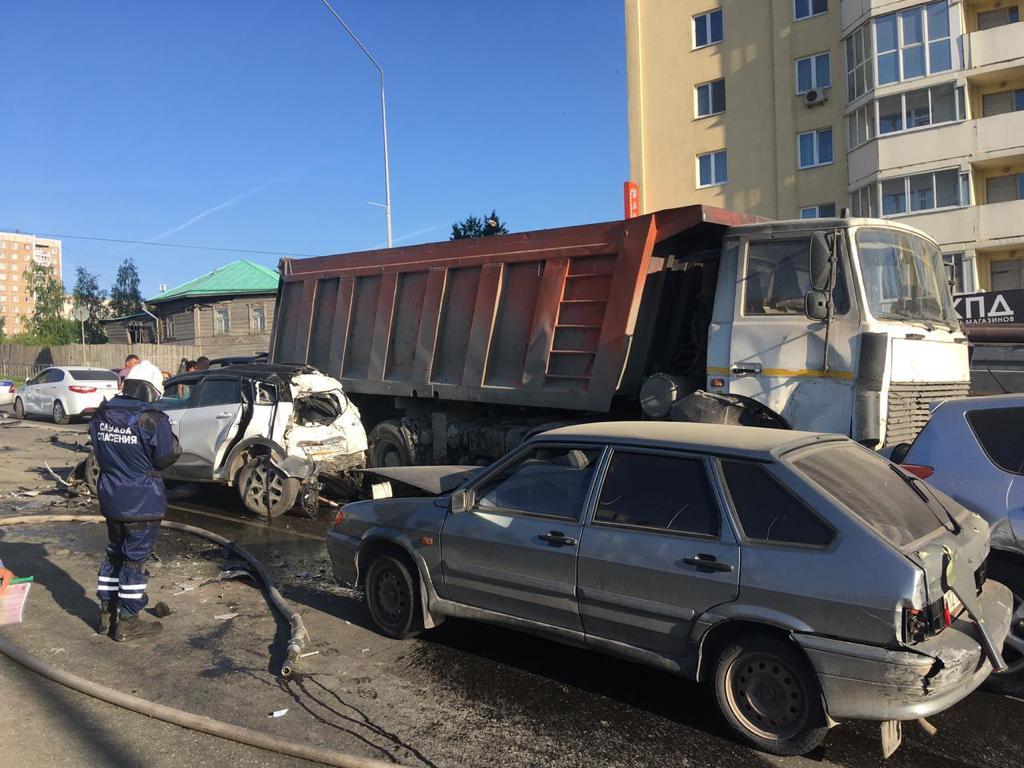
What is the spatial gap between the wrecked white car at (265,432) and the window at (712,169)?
904 inches

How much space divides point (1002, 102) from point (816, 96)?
562 centimetres

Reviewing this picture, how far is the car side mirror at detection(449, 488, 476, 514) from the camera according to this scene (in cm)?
474

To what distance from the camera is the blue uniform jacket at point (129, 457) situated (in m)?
4.99

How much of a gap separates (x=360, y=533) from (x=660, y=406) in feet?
10.7

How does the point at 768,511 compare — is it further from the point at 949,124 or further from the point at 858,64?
the point at 858,64

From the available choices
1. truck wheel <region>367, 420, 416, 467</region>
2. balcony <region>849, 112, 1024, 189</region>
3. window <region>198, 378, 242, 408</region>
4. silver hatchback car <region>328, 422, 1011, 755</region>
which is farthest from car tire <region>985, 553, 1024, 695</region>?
balcony <region>849, 112, 1024, 189</region>

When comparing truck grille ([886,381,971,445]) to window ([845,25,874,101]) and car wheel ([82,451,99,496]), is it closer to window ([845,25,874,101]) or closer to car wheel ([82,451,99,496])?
car wheel ([82,451,99,496])

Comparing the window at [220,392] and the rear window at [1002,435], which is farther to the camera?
the window at [220,392]

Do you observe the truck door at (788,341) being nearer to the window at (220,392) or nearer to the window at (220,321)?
the window at (220,392)

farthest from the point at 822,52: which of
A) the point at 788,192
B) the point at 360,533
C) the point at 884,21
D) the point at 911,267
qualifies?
the point at 360,533

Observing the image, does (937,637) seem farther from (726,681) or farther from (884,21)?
(884,21)

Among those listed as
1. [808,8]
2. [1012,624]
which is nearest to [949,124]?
[808,8]

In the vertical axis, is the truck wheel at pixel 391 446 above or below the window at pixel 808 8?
below

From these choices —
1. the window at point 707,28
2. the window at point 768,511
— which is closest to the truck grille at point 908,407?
the window at point 768,511
